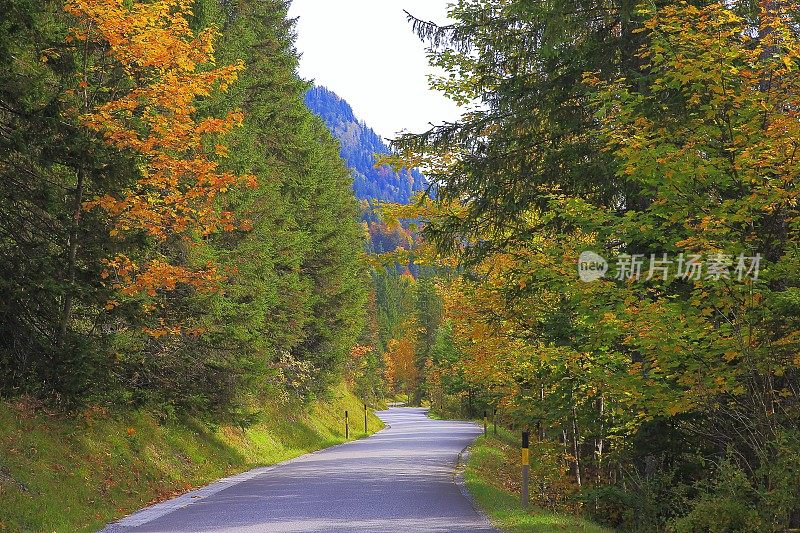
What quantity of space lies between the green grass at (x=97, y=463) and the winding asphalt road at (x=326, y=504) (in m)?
0.69

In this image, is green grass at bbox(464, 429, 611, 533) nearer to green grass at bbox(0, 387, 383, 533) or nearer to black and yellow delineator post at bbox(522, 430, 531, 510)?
black and yellow delineator post at bbox(522, 430, 531, 510)

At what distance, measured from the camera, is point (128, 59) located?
13711 millimetres

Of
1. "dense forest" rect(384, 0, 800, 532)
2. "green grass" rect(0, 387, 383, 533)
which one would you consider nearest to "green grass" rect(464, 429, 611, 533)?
"dense forest" rect(384, 0, 800, 532)

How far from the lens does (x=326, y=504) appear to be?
41.2 ft

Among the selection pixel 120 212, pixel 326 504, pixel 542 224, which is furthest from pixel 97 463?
pixel 542 224

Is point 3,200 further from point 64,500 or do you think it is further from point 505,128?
point 505,128

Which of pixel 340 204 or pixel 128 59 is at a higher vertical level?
pixel 340 204

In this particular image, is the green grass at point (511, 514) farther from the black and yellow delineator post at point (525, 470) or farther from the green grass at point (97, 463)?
the green grass at point (97, 463)

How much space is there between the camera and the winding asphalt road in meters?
10.3

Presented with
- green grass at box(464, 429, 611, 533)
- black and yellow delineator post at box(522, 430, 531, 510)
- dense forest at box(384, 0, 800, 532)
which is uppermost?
dense forest at box(384, 0, 800, 532)

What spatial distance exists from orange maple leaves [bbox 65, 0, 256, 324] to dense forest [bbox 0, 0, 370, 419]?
4 cm

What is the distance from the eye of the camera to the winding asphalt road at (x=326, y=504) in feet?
33.9

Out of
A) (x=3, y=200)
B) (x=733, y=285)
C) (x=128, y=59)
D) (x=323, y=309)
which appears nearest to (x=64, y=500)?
(x=3, y=200)

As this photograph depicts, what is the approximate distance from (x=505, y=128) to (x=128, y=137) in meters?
6.55
